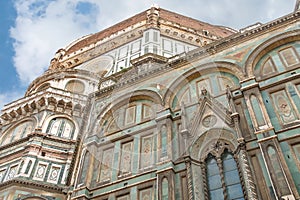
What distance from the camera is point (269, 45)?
42.4 feet

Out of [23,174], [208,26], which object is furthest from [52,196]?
[208,26]

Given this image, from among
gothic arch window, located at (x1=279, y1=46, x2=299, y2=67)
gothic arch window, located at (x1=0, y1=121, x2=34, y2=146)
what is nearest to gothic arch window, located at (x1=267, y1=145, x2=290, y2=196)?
gothic arch window, located at (x1=279, y1=46, x2=299, y2=67)

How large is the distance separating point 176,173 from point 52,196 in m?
7.02

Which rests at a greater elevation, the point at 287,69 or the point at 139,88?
the point at 139,88

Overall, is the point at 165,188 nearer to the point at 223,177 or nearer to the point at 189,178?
the point at 189,178

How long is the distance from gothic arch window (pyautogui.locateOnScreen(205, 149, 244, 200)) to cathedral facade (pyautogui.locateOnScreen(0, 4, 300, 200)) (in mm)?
33

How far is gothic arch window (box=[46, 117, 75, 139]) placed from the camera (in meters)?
18.0

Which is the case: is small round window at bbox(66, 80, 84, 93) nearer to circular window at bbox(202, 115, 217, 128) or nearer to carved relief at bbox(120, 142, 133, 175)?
carved relief at bbox(120, 142, 133, 175)

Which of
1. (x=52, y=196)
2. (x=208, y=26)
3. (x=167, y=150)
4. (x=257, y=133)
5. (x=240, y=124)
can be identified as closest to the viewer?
(x=257, y=133)

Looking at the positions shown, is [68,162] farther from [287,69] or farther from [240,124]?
[287,69]

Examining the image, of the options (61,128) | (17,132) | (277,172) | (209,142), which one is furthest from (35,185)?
(277,172)

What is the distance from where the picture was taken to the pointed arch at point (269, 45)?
1266 cm

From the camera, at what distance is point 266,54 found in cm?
1295

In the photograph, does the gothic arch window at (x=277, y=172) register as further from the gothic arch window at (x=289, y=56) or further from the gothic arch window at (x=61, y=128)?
the gothic arch window at (x=61, y=128)
